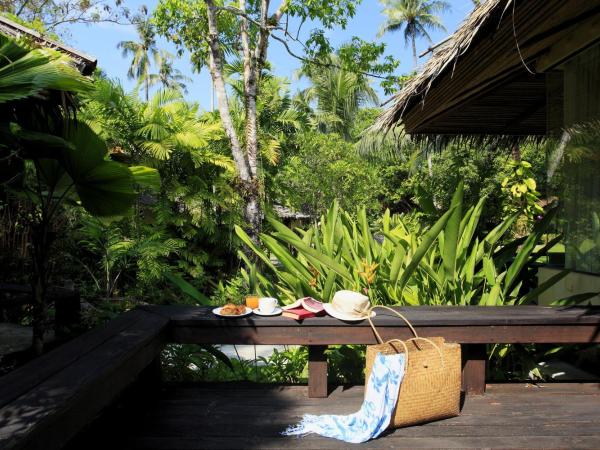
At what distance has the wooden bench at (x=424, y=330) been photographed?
8.55 ft

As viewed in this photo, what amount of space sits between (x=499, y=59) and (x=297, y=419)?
2214 mm

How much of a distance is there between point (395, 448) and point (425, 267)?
1.18m

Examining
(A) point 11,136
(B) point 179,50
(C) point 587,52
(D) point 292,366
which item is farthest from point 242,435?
(B) point 179,50

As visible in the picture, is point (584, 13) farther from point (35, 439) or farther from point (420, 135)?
point (420, 135)

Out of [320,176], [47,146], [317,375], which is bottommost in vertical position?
[317,375]

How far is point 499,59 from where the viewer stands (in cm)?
299

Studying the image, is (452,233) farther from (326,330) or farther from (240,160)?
(240,160)

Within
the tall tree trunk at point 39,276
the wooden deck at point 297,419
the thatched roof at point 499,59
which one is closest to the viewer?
the wooden deck at point 297,419

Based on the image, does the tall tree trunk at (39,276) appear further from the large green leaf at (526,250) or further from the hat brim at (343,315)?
the large green leaf at (526,250)

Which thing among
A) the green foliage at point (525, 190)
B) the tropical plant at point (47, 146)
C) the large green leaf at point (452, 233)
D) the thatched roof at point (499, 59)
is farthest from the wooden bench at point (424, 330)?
the green foliage at point (525, 190)

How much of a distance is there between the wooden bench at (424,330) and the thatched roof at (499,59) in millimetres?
1290

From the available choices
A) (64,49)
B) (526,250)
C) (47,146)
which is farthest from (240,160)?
(526,250)

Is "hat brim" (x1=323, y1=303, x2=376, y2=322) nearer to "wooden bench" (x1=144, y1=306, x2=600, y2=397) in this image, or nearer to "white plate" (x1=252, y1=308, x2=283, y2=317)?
"wooden bench" (x1=144, y1=306, x2=600, y2=397)

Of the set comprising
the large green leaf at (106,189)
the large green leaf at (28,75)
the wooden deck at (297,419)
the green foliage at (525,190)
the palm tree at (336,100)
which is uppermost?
the palm tree at (336,100)
